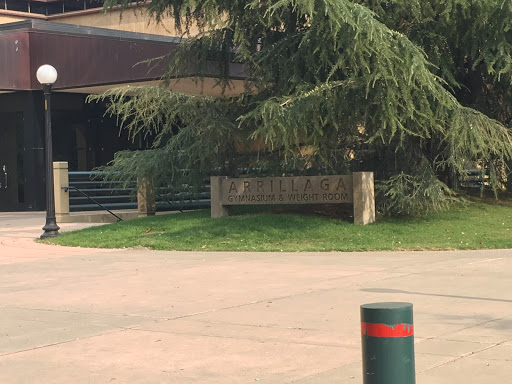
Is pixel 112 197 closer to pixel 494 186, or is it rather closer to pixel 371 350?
pixel 494 186

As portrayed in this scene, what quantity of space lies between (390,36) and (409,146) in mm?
3128

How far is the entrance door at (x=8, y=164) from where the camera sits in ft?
101

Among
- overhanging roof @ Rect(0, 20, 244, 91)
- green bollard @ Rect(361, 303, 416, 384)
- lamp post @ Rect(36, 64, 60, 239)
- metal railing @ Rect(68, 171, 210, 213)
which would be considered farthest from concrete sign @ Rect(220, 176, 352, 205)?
green bollard @ Rect(361, 303, 416, 384)

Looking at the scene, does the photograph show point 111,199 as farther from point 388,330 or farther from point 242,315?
point 388,330

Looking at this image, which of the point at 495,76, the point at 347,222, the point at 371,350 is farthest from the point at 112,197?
the point at 371,350

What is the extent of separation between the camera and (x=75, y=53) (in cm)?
2786

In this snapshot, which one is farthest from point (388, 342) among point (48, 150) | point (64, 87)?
point (64, 87)

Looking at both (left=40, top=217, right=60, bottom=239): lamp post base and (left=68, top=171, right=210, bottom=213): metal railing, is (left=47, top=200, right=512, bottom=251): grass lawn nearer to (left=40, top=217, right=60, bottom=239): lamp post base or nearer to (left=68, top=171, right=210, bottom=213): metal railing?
(left=40, top=217, right=60, bottom=239): lamp post base

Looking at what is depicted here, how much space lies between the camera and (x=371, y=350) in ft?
13.6

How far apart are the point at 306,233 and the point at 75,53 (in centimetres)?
1457

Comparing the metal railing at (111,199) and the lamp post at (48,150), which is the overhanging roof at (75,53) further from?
the lamp post at (48,150)

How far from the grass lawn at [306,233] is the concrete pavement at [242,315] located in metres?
1.06

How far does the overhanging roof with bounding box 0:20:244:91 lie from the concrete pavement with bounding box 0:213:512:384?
13.4 m

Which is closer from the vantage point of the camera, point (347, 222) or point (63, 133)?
point (347, 222)
